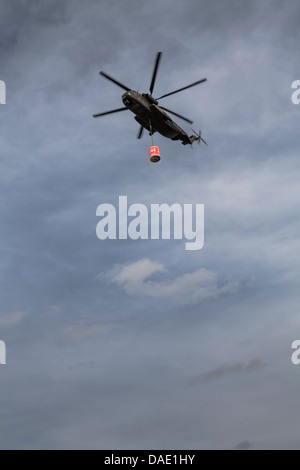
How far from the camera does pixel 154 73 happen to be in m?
48.4

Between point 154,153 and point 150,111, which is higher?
point 150,111

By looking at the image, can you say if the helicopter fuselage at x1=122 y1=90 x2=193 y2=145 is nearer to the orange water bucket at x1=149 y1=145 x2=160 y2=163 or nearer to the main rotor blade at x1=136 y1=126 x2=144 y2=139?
the main rotor blade at x1=136 y1=126 x2=144 y2=139

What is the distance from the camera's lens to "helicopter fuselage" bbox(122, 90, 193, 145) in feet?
163

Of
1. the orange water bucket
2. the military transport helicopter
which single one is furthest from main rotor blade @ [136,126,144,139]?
the orange water bucket

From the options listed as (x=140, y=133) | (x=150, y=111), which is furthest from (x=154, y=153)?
(x=140, y=133)

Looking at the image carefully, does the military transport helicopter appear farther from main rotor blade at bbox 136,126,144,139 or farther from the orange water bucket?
the orange water bucket

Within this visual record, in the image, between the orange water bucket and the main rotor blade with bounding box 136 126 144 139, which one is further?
the main rotor blade with bounding box 136 126 144 139

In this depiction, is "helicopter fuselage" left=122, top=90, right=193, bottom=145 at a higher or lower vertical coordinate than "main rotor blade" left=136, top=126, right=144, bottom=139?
lower

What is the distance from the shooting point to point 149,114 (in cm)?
5178

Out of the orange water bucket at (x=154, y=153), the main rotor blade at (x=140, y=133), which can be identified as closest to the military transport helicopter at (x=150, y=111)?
the main rotor blade at (x=140, y=133)

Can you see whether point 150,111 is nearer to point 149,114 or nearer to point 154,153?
point 149,114

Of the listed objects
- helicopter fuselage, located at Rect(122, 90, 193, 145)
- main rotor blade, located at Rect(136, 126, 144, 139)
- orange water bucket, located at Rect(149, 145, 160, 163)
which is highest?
main rotor blade, located at Rect(136, 126, 144, 139)
